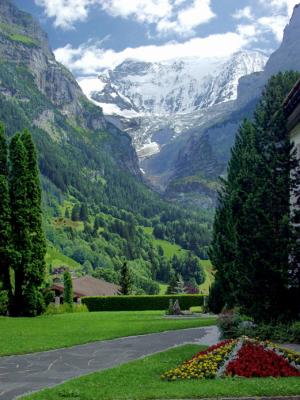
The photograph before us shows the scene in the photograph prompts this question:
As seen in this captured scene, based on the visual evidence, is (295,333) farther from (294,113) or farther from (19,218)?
(19,218)

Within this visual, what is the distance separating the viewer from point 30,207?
42.3m

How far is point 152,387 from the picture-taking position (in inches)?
463

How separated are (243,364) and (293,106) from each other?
832 centimetres

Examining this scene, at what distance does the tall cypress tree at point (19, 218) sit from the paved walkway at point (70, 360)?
1782cm

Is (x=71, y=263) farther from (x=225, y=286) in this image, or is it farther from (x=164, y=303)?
(x=225, y=286)

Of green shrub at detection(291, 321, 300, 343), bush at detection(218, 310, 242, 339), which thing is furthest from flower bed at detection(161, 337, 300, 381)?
bush at detection(218, 310, 242, 339)

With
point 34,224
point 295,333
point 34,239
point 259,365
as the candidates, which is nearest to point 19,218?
point 34,224

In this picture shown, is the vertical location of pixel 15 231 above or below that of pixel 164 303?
above

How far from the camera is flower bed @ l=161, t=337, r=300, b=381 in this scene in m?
12.7

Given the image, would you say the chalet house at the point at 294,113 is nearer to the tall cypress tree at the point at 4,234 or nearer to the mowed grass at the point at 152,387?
the mowed grass at the point at 152,387

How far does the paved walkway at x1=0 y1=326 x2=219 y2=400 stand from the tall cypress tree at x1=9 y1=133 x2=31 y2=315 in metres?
17.8

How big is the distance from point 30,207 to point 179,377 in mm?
31251

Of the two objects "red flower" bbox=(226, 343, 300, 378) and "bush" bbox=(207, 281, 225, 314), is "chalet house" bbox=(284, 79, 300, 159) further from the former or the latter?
"bush" bbox=(207, 281, 225, 314)

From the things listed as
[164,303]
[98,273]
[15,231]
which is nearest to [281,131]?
[15,231]
